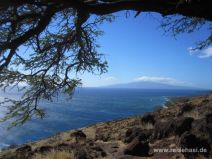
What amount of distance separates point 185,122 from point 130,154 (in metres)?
2.31

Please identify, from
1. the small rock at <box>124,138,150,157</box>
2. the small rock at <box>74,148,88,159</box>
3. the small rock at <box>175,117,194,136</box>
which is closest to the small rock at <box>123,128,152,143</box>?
the small rock at <box>124,138,150,157</box>

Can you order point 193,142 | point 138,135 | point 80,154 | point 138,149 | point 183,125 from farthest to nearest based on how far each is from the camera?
point 138,135
point 183,125
point 138,149
point 80,154
point 193,142

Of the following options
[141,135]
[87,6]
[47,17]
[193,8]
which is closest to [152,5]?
[193,8]

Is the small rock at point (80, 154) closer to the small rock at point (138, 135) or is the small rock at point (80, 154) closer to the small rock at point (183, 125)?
the small rock at point (138, 135)

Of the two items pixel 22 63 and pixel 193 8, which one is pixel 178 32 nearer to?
pixel 193 8

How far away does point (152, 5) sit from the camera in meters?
10.0

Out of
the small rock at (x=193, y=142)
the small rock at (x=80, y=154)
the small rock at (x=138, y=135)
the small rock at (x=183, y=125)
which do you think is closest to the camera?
the small rock at (x=193, y=142)

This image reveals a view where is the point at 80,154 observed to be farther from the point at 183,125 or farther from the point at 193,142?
the point at 183,125

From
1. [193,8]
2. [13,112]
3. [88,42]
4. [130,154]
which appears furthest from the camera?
[88,42]

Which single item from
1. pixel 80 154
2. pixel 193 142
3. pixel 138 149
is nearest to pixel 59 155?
pixel 80 154

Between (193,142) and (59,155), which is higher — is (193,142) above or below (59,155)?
above

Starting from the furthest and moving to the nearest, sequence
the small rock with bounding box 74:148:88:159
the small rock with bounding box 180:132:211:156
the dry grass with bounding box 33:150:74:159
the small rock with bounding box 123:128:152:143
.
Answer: the small rock with bounding box 123:128:152:143, the dry grass with bounding box 33:150:74:159, the small rock with bounding box 74:148:88:159, the small rock with bounding box 180:132:211:156

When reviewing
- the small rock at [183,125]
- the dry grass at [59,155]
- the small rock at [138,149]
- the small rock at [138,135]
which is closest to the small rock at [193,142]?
the small rock at [138,149]

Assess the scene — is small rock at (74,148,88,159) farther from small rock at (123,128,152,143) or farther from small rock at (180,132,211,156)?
small rock at (180,132,211,156)
